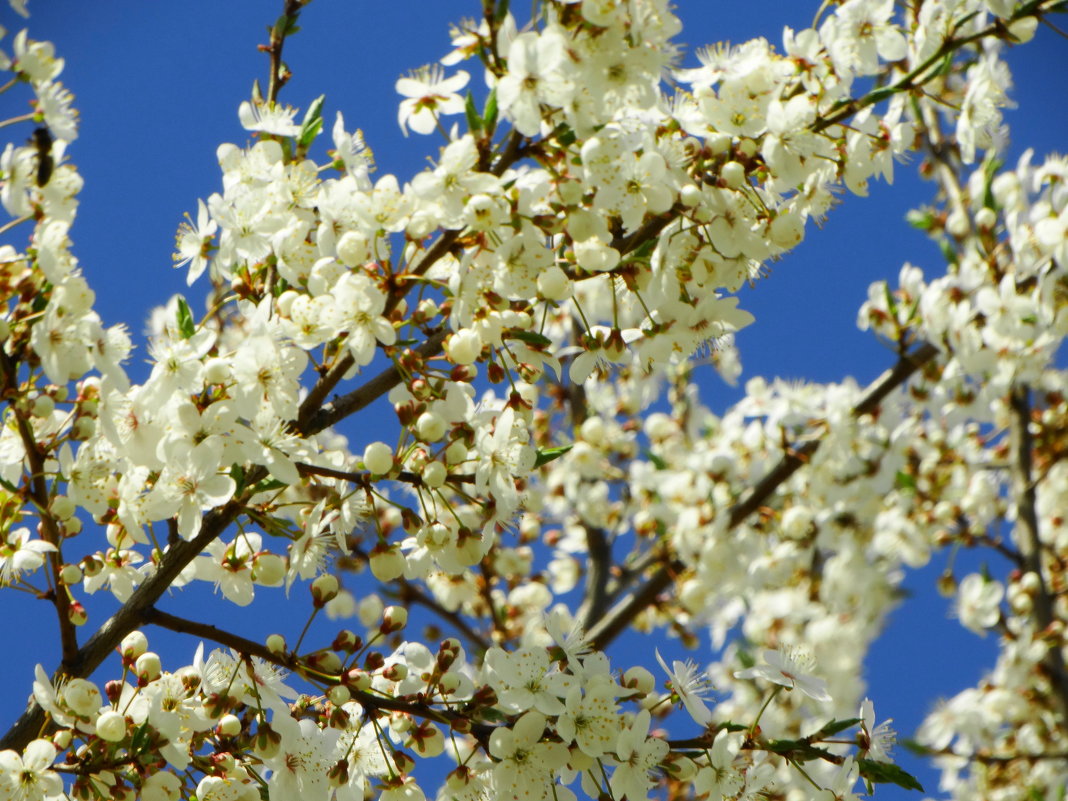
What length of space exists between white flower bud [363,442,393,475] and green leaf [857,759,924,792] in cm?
106

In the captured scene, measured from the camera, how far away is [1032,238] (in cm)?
353

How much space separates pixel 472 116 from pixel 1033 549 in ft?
12.6

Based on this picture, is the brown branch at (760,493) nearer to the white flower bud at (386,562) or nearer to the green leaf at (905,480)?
the green leaf at (905,480)

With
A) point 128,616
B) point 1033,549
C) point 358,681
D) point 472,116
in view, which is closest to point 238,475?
point 128,616

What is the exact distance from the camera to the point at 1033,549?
4.71m

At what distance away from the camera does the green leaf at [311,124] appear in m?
2.25

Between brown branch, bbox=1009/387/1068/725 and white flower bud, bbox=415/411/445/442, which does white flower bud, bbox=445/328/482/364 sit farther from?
brown branch, bbox=1009/387/1068/725

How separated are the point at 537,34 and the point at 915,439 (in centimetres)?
390

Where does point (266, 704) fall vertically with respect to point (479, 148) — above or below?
below

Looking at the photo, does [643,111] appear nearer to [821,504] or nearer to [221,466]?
[221,466]

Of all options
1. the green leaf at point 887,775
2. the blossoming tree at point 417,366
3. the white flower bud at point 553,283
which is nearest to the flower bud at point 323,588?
the blossoming tree at point 417,366

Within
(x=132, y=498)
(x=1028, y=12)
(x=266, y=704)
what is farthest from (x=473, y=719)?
(x=1028, y=12)

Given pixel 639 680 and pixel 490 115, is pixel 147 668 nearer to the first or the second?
pixel 639 680

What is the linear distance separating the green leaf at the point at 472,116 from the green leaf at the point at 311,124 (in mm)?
468
